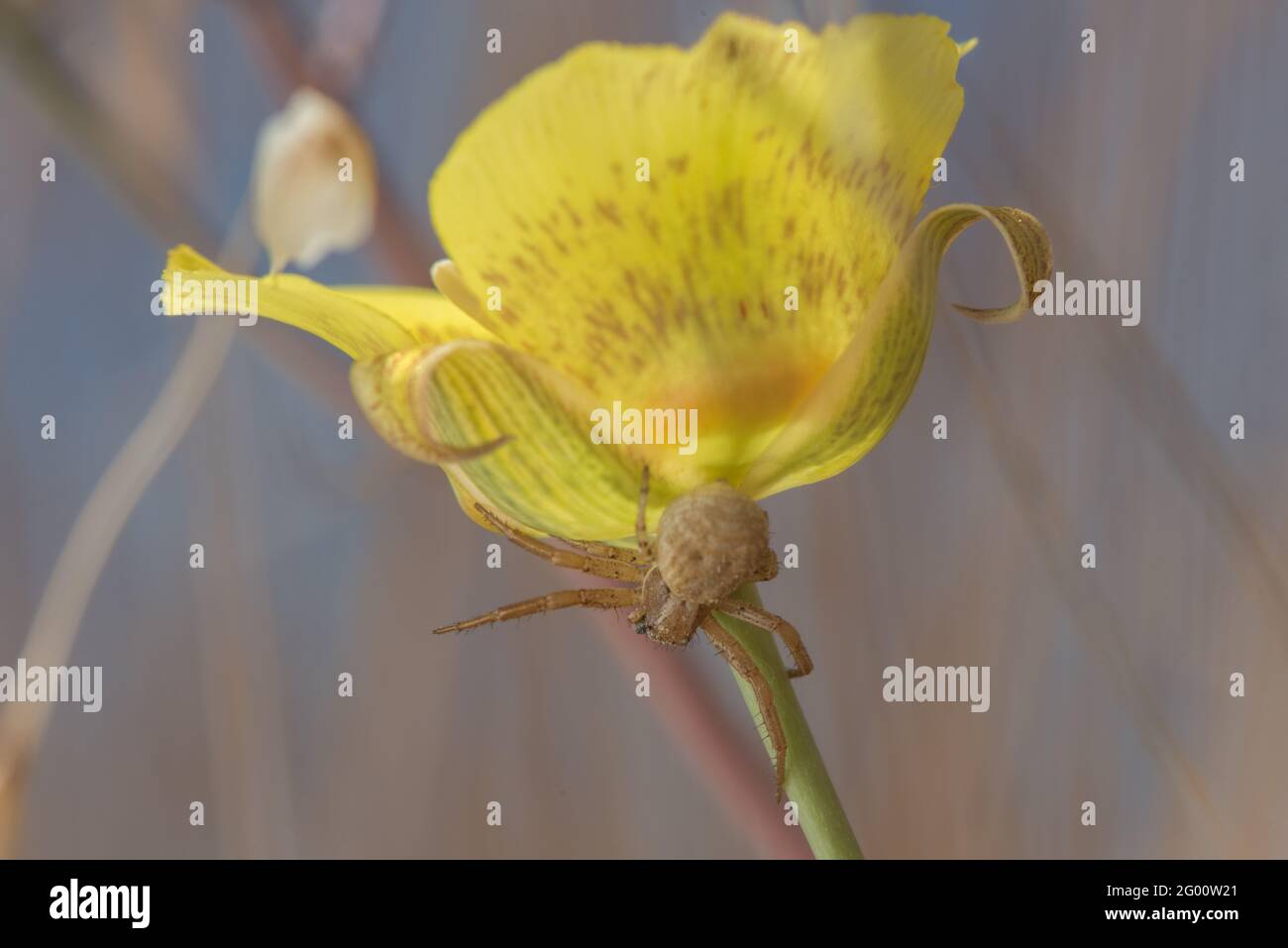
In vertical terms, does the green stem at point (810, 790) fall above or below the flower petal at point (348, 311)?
below

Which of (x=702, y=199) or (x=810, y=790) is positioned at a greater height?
(x=702, y=199)

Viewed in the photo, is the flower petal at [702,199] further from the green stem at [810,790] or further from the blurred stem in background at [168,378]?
the blurred stem in background at [168,378]

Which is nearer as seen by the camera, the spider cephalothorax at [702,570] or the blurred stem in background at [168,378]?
the spider cephalothorax at [702,570]

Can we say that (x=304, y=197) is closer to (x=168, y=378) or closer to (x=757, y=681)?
(x=757, y=681)

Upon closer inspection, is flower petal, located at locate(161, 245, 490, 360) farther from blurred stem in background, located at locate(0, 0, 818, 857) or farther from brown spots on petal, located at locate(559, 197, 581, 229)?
blurred stem in background, located at locate(0, 0, 818, 857)

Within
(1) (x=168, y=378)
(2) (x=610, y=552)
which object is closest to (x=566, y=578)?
(1) (x=168, y=378)

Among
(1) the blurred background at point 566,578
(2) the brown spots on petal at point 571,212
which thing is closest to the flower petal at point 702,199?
(2) the brown spots on petal at point 571,212
